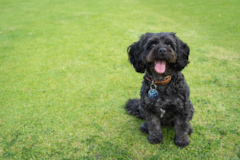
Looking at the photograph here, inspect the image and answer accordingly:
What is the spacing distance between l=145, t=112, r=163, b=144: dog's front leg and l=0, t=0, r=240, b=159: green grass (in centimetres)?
12

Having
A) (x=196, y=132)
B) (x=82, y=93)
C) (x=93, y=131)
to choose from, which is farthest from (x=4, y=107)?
(x=196, y=132)

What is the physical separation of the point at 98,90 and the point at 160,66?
2.42 metres

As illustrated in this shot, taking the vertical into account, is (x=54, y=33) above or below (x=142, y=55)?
below

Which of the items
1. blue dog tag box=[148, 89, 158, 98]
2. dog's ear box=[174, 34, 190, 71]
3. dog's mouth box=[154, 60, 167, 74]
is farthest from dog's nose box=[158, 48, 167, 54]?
blue dog tag box=[148, 89, 158, 98]

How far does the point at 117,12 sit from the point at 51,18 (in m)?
4.27

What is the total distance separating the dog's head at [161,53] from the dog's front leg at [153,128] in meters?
0.78

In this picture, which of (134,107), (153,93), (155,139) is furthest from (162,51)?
(134,107)

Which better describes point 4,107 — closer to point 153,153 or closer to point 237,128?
point 153,153

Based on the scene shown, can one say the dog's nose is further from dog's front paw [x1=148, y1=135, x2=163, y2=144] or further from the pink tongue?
dog's front paw [x1=148, y1=135, x2=163, y2=144]

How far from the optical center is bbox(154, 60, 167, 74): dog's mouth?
2789 millimetres

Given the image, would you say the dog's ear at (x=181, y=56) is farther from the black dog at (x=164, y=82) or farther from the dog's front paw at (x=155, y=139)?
the dog's front paw at (x=155, y=139)

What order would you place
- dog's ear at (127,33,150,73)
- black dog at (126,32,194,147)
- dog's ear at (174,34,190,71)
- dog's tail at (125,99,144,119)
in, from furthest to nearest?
dog's tail at (125,99,144,119)
dog's ear at (127,33,150,73)
dog's ear at (174,34,190,71)
black dog at (126,32,194,147)

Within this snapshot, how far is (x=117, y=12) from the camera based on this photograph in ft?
42.1

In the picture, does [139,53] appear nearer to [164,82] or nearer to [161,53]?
[161,53]
